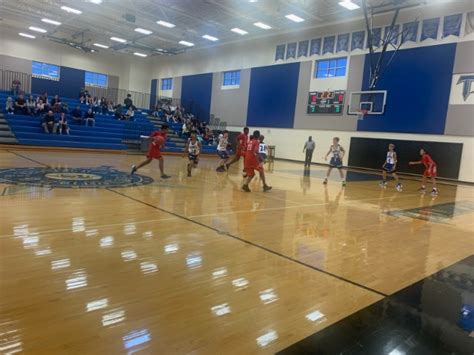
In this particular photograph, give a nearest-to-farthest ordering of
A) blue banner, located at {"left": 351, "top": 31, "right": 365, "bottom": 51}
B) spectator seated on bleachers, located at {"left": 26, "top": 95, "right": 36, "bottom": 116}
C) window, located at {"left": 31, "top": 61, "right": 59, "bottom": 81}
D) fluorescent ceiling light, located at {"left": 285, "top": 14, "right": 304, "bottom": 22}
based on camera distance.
Answer: spectator seated on bleachers, located at {"left": 26, "top": 95, "right": 36, "bottom": 116} → fluorescent ceiling light, located at {"left": 285, "top": 14, "right": 304, "bottom": 22} → blue banner, located at {"left": 351, "top": 31, "right": 365, "bottom": 51} → window, located at {"left": 31, "top": 61, "right": 59, "bottom": 81}

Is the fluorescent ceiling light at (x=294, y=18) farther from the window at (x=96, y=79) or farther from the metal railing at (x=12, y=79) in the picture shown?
the window at (x=96, y=79)

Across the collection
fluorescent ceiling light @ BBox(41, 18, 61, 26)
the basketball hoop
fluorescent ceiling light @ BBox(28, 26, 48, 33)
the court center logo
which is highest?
fluorescent ceiling light @ BBox(41, 18, 61, 26)

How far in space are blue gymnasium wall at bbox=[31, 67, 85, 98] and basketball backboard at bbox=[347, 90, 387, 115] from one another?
68.6 feet

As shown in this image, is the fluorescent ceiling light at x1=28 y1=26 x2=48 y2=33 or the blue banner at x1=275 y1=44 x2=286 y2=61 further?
the fluorescent ceiling light at x1=28 y1=26 x2=48 y2=33

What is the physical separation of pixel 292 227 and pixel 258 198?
242 cm

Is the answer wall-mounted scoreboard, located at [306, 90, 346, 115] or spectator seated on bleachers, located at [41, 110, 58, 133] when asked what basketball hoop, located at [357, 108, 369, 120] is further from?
spectator seated on bleachers, located at [41, 110, 58, 133]

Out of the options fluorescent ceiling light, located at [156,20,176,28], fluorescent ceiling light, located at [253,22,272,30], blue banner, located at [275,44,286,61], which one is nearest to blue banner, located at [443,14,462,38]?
fluorescent ceiling light, located at [253,22,272,30]

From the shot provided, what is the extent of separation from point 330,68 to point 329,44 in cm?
125

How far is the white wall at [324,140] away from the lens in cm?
1620

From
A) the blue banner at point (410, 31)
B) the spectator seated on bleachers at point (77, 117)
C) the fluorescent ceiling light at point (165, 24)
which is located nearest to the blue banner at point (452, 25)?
the blue banner at point (410, 31)

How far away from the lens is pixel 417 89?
17.4 m

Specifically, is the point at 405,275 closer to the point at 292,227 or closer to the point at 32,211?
the point at 292,227

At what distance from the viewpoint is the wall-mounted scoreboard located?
2019 cm

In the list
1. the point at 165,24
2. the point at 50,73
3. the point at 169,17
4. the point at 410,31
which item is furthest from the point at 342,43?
the point at 50,73
